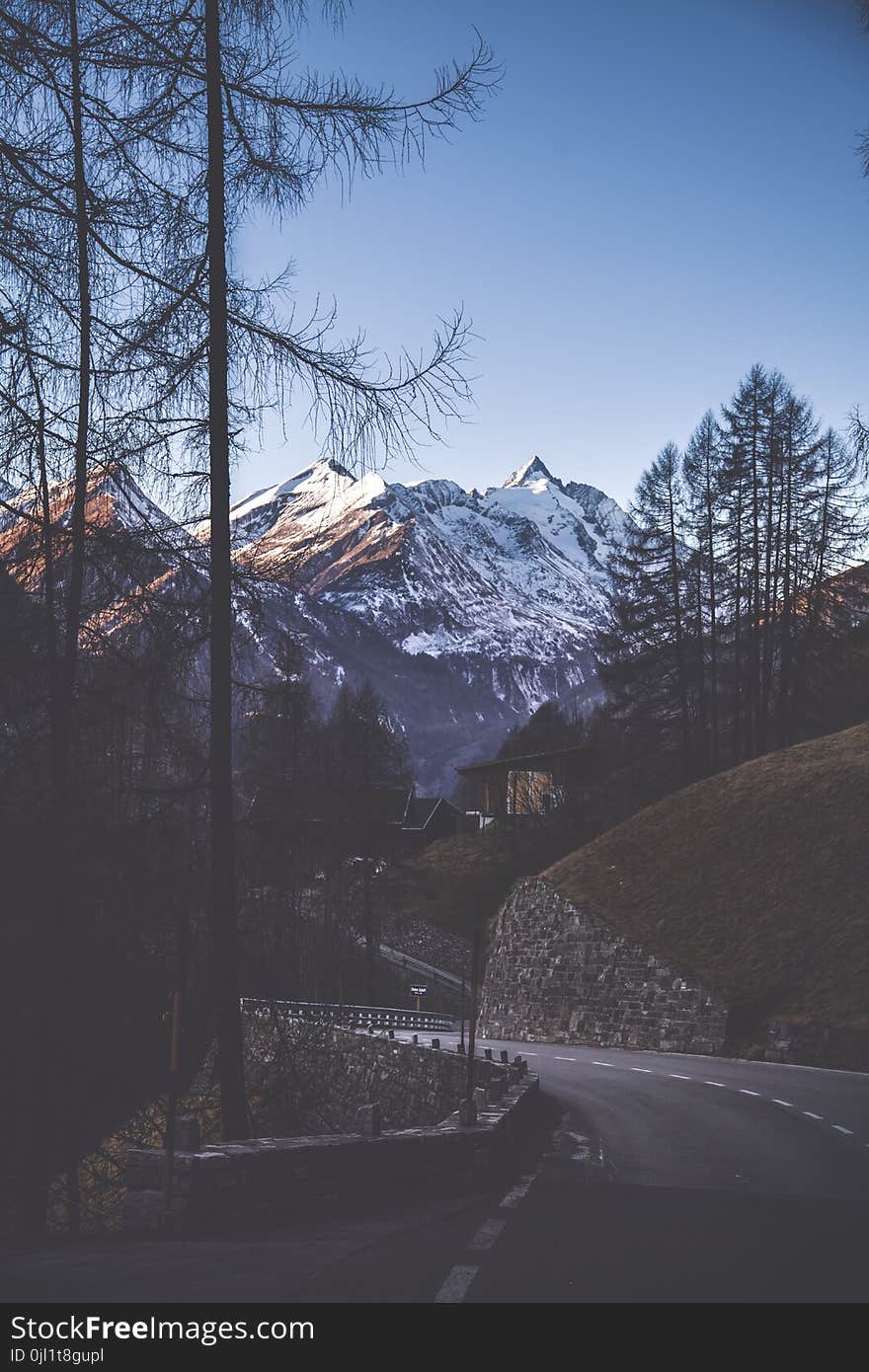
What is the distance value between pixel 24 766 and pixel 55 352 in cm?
412

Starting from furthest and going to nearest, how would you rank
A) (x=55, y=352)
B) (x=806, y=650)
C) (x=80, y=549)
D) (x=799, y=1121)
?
(x=806, y=650) → (x=799, y=1121) → (x=80, y=549) → (x=55, y=352)

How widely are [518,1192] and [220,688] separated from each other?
569 cm

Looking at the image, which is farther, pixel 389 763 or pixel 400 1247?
pixel 389 763

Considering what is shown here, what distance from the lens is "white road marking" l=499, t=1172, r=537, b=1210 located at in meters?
9.73

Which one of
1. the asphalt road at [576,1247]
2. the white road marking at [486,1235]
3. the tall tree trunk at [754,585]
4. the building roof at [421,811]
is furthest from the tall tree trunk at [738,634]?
the white road marking at [486,1235]

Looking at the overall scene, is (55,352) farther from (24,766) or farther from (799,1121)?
(799,1121)

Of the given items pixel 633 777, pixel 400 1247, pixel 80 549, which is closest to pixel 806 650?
pixel 633 777

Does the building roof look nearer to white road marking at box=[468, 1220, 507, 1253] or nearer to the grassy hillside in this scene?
the grassy hillside

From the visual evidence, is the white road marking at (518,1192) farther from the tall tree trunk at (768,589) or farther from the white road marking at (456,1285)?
the tall tree trunk at (768,589)

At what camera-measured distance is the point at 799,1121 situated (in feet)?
57.0

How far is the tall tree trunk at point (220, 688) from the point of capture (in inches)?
487

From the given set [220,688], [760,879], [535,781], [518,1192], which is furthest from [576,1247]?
[535,781]

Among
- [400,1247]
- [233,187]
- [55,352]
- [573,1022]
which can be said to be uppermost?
[233,187]

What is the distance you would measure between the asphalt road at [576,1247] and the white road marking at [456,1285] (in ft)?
0.03
